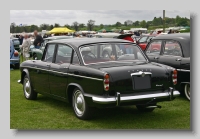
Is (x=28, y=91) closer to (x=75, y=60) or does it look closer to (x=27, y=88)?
(x=27, y=88)

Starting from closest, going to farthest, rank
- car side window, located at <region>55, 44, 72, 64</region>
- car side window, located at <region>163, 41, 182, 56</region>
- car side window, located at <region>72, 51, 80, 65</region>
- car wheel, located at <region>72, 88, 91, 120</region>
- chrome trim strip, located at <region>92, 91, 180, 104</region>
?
1. chrome trim strip, located at <region>92, 91, 180, 104</region>
2. car wheel, located at <region>72, 88, 91, 120</region>
3. car side window, located at <region>72, 51, 80, 65</region>
4. car side window, located at <region>55, 44, 72, 64</region>
5. car side window, located at <region>163, 41, 182, 56</region>

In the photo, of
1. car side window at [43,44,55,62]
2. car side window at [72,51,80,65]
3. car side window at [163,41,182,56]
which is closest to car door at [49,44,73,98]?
car side window at [72,51,80,65]

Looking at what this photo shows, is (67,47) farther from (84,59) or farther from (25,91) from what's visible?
(25,91)

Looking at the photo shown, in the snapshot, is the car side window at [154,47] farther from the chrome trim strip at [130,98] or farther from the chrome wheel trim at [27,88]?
the chrome wheel trim at [27,88]

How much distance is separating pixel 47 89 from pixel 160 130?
2.81 metres

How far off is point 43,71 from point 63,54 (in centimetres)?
71

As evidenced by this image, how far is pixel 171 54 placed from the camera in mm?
9141

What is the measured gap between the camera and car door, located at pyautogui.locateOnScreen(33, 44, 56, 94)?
7918 millimetres

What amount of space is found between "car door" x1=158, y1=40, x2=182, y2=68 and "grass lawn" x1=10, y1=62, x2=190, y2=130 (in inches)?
37.5

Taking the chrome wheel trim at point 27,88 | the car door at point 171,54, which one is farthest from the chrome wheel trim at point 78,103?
the car door at point 171,54

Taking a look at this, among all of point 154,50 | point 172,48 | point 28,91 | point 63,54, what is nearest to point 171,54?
point 172,48

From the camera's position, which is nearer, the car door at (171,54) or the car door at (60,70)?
the car door at (60,70)

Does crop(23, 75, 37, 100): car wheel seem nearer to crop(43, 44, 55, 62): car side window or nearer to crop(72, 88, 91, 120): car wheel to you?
crop(43, 44, 55, 62): car side window

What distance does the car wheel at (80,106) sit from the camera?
670 centimetres
